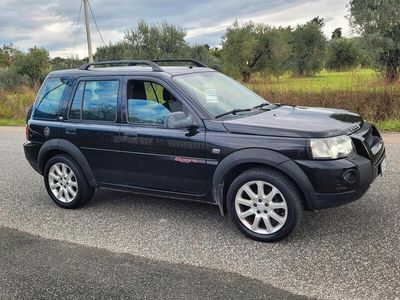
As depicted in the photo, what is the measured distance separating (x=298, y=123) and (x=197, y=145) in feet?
3.40

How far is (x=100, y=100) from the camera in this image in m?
5.46

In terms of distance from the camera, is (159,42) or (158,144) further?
(159,42)

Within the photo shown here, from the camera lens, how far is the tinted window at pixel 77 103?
5.62 meters

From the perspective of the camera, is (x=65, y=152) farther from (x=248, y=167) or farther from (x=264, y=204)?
(x=264, y=204)

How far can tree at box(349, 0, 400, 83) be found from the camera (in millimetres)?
18234

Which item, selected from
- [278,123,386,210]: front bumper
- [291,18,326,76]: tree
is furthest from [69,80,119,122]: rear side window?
[291,18,326,76]: tree

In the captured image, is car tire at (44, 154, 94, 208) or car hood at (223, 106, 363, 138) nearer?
car hood at (223, 106, 363, 138)

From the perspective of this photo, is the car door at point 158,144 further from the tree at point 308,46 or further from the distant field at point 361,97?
the tree at point 308,46

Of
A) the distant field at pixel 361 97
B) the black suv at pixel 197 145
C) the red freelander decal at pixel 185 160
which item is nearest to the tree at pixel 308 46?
the distant field at pixel 361 97

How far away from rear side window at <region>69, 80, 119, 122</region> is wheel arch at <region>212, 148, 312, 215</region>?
61.1 inches

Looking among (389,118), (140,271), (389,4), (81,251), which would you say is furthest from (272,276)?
(389,4)

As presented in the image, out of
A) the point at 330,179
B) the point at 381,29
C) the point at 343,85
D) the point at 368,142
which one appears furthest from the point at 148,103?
the point at 381,29

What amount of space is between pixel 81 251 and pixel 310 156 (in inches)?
94.4

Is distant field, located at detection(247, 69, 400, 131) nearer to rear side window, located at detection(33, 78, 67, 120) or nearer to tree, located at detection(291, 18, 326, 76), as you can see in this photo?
rear side window, located at detection(33, 78, 67, 120)
